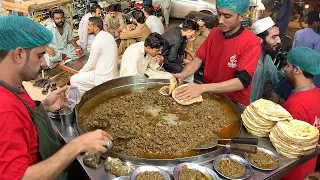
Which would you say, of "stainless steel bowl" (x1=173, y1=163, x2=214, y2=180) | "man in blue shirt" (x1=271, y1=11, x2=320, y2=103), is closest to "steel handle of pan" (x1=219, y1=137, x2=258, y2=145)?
"stainless steel bowl" (x1=173, y1=163, x2=214, y2=180)

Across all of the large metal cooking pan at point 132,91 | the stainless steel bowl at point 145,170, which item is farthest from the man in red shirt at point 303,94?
the stainless steel bowl at point 145,170

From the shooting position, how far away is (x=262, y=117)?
2555 mm

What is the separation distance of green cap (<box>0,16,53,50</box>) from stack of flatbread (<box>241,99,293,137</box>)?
1.78m

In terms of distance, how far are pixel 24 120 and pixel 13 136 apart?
168 mm

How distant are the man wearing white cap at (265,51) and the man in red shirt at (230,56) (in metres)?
0.77

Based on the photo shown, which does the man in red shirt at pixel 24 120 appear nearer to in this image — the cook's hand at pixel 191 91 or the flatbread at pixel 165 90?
the cook's hand at pixel 191 91

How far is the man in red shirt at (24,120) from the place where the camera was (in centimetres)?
171

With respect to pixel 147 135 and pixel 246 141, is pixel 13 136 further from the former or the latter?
pixel 246 141

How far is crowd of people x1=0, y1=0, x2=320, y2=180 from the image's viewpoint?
1828 mm

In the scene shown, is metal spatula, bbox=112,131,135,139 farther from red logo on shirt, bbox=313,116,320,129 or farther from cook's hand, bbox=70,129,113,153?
red logo on shirt, bbox=313,116,320,129

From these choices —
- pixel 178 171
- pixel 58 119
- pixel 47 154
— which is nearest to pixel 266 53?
pixel 178 171

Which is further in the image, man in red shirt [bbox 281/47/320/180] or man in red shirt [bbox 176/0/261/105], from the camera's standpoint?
man in red shirt [bbox 176/0/261/105]

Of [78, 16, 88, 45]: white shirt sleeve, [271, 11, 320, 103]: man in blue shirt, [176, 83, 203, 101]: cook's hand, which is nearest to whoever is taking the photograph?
[176, 83, 203, 101]: cook's hand

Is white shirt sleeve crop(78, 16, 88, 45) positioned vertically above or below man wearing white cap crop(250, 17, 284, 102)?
below
